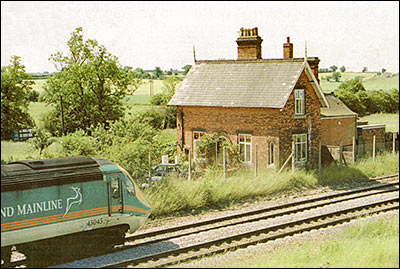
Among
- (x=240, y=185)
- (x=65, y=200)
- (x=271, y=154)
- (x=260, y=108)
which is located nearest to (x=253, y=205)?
(x=240, y=185)

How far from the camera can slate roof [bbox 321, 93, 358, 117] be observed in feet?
91.8

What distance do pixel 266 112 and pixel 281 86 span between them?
161 cm

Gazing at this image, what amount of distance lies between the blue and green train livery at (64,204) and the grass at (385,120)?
24.8 meters

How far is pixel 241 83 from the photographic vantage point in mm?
25656

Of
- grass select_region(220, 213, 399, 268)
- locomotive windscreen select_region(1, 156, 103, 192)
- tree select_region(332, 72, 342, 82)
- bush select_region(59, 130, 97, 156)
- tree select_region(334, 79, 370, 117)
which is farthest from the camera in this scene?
tree select_region(332, 72, 342, 82)

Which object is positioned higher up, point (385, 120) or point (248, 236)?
point (385, 120)

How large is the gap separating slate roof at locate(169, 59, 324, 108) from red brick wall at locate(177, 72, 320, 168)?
48 centimetres

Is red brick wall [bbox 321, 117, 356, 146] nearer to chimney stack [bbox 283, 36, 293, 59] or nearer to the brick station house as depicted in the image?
the brick station house

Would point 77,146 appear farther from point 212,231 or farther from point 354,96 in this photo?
point 354,96

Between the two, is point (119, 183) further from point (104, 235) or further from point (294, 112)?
point (294, 112)

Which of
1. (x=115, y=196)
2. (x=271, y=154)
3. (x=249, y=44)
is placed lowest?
(x=271, y=154)

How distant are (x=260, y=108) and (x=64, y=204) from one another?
47.7ft

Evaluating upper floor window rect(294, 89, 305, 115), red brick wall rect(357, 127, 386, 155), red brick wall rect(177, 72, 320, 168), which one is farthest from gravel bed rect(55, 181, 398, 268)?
red brick wall rect(357, 127, 386, 155)

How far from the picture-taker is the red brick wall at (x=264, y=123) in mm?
23859
